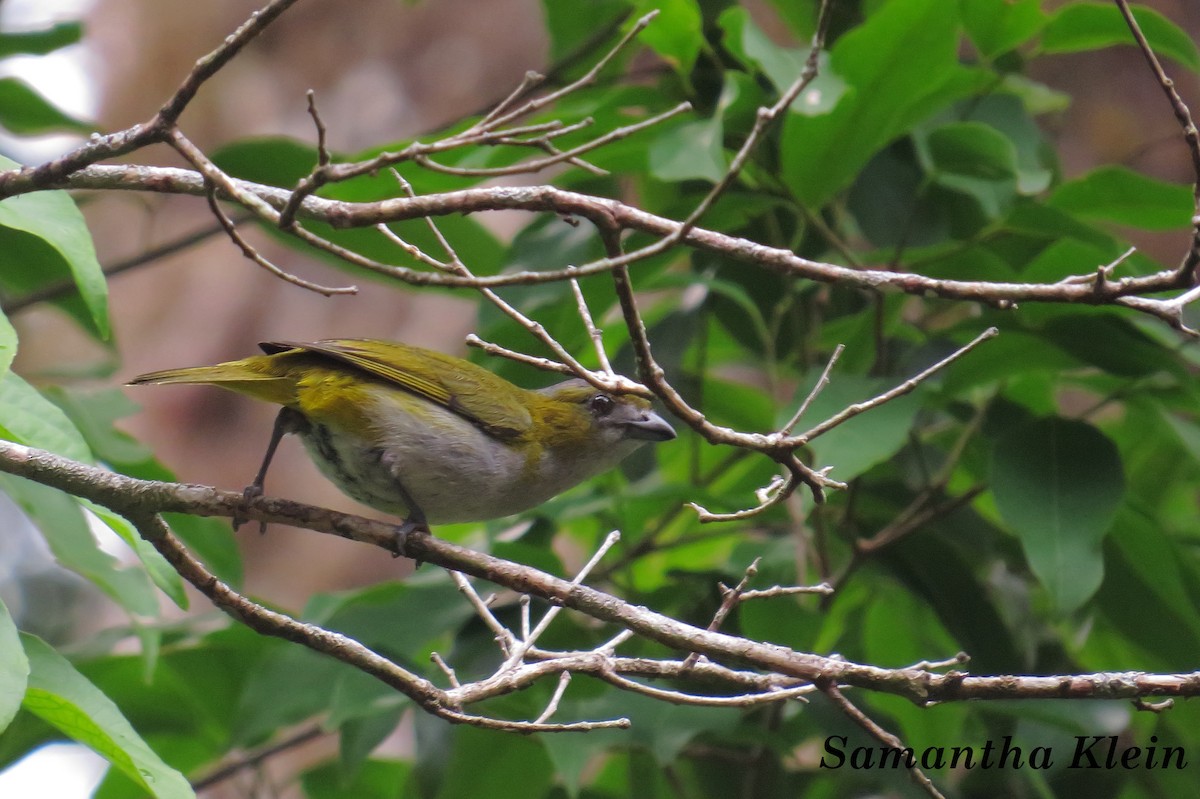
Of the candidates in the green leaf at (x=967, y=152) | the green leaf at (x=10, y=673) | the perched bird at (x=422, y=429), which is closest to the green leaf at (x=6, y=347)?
the green leaf at (x=10, y=673)

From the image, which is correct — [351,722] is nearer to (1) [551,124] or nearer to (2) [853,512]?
(2) [853,512]

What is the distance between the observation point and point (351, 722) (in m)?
3.38

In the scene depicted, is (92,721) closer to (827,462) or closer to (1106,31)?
(827,462)

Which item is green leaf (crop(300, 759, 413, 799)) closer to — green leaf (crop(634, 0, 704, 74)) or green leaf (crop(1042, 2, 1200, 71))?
green leaf (crop(634, 0, 704, 74))

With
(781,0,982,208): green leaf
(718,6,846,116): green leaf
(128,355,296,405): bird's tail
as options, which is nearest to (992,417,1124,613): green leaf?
(781,0,982,208): green leaf

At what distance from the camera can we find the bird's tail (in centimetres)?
321

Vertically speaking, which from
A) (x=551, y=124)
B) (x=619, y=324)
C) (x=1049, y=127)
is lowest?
(x=1049, y=127)

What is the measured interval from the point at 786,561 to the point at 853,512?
28 centimetres

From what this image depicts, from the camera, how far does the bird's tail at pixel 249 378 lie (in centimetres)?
321

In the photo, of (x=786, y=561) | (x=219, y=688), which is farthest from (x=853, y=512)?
(x=219, y=688)

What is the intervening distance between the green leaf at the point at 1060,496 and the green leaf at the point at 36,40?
3.47 metres

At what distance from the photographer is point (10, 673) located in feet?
6.34

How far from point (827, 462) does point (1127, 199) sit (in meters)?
1.60

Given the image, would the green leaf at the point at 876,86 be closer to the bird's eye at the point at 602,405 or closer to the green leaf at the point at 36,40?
the bird's eye at the point at 602,405
